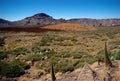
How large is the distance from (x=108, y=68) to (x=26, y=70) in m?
10.4

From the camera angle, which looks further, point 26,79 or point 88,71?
point 26,79

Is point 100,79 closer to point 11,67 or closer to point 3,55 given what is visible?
point 11,67

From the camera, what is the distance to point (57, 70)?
17.0 meters

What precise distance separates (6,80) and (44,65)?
4595mm

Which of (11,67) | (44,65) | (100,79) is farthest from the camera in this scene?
(44,65)

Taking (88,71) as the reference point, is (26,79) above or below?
below

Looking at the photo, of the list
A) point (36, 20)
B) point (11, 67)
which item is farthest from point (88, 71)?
point (36, 20)

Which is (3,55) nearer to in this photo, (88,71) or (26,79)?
(26,79)

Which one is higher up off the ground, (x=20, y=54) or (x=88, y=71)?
(x=88, y=71)

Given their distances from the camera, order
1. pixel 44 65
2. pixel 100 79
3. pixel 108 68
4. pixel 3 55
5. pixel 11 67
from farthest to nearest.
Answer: pixel 3 55
pixel 44 65
pixel 11 67
pixel 108 68
pixel 100 79

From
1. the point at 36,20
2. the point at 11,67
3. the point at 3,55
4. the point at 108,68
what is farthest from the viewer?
the point at 36,20

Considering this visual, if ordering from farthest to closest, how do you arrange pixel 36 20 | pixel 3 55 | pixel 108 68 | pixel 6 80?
1. pixel 36 20
2. pixel 3 55
3. pixel 6 80
4. pixel 108 68

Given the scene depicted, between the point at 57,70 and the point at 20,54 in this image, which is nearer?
the point at 57,70

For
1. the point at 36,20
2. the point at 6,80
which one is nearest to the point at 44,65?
the point at 6,80
